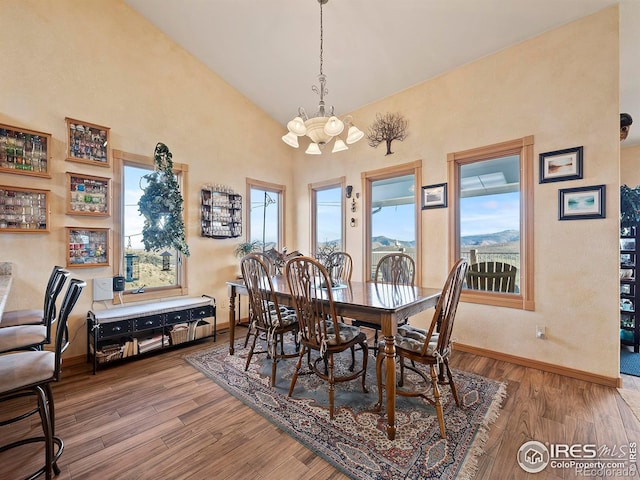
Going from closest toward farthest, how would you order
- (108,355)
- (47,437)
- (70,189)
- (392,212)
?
(47,437) < (108,355) < (70,189) < (392,212)

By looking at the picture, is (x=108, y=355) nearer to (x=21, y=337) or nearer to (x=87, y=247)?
(x=21, y=337)

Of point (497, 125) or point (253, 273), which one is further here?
point (497, 125)

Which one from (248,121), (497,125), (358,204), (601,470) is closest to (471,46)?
(497,125)

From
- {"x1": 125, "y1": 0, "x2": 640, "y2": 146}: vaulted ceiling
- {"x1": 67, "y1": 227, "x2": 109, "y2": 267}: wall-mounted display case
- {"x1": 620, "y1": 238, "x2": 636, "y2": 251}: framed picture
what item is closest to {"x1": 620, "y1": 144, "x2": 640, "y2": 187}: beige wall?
{"x1": 125, "y1": 0, "x2": 640, "y2": 146}: vaulted ceiling

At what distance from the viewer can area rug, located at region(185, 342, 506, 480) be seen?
1.63 m

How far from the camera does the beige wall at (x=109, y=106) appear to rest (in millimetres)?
2766

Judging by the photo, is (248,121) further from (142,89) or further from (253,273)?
(253,273)

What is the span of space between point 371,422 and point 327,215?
3.48 metres

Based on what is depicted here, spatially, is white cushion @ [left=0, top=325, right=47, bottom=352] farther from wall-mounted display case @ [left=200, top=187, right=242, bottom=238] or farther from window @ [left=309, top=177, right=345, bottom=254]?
window @ [left=309, top=177, right=345, bottom=254]

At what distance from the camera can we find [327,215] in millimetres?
5016

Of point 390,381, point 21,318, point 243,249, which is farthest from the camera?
point 243,249

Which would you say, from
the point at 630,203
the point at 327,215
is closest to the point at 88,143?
the point at 327,215

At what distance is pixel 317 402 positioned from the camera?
225cm

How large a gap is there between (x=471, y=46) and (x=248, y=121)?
3.22m
